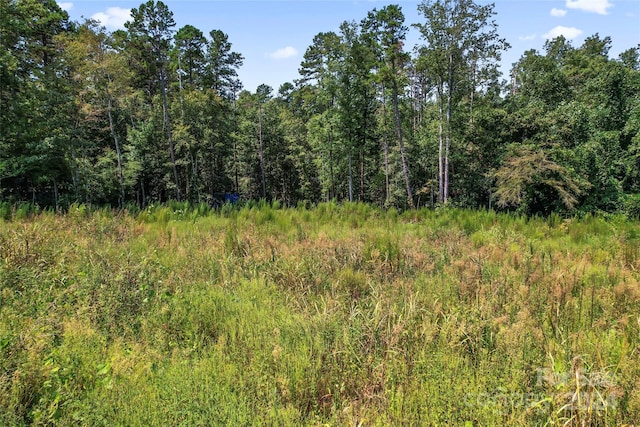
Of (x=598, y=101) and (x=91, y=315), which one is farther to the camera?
(x=598, y=101)

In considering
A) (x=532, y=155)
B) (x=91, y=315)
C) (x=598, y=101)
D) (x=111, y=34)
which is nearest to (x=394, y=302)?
(x=91, y=315)

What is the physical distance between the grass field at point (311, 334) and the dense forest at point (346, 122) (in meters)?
11.4

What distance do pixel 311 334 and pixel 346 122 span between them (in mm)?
23968

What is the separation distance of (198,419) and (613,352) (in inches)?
119

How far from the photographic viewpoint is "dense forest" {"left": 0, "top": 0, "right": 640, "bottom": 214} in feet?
53.9

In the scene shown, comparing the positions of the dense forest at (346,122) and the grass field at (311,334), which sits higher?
the dense forest at (346,122)

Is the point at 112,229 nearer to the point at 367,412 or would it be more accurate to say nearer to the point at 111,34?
the point at 367,412

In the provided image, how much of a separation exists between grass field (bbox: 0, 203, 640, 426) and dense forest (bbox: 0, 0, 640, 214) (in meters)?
11.4

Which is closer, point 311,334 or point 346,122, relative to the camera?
point 311,334

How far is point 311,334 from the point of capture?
2846mm

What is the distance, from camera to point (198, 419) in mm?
1982

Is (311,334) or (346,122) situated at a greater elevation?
(346,122)

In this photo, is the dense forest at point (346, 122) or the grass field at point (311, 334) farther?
the dense forest at point (346, 122)

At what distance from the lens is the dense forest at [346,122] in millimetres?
16422
